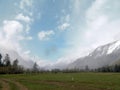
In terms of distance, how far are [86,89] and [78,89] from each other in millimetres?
1423

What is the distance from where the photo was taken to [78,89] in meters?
39.3

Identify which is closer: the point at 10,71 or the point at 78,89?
the point at 78,89

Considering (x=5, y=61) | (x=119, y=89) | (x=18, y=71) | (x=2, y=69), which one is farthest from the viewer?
(x=5, y=61)

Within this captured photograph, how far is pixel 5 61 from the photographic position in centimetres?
19638

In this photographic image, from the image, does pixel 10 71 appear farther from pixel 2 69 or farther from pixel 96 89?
pixel 96 89

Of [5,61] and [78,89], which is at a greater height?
[5,61]

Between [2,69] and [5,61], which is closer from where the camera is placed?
[2,69]

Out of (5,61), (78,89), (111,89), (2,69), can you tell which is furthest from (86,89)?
(5,61)

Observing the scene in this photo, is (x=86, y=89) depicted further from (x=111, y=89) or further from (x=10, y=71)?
(x=10, y=71)

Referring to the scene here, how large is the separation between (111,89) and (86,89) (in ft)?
14.3

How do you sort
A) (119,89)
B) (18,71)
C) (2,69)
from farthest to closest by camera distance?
1. (18,71)
2. (2,69)
3. (119,89)

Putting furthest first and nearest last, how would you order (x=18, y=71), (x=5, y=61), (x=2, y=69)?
(x=5, y=61), (x=18, y=71), (x=2, y=69)

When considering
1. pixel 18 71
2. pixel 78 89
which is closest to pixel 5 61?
pixel 18 71

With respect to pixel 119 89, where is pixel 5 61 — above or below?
above
